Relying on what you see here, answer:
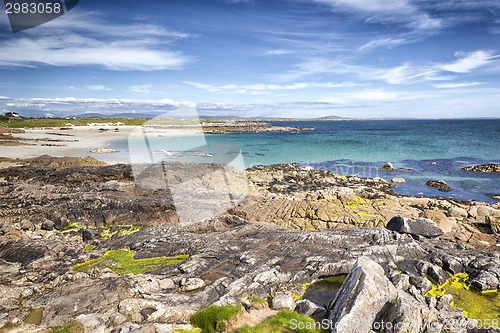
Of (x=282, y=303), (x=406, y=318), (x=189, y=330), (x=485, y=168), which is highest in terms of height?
(x=406, y=318)

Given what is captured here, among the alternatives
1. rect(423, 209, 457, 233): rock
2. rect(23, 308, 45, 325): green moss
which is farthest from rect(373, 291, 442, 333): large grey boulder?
rect(423, 209, 457, 233): rock

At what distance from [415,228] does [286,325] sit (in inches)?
437

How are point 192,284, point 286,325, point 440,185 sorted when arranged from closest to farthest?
point 286,325
point 192,284
point 440,185

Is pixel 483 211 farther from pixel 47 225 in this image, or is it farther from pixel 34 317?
pixel 47 225

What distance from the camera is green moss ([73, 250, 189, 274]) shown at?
451 inches

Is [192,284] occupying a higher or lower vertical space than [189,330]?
lower

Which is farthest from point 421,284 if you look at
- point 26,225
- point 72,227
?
point 26,225

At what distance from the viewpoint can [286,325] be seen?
6922 millimetres

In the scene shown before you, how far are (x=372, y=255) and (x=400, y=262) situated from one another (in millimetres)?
1104

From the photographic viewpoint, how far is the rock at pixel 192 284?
9.75 m

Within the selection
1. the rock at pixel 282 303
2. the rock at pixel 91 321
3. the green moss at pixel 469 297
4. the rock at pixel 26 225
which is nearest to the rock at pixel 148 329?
the rock at pixel 91 321

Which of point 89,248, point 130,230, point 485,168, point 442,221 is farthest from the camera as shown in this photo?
point 485,168

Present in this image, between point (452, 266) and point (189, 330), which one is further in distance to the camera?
point (452, 266)

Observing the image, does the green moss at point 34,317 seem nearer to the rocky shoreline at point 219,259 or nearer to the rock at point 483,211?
the rocky shoreline at point 219,259
